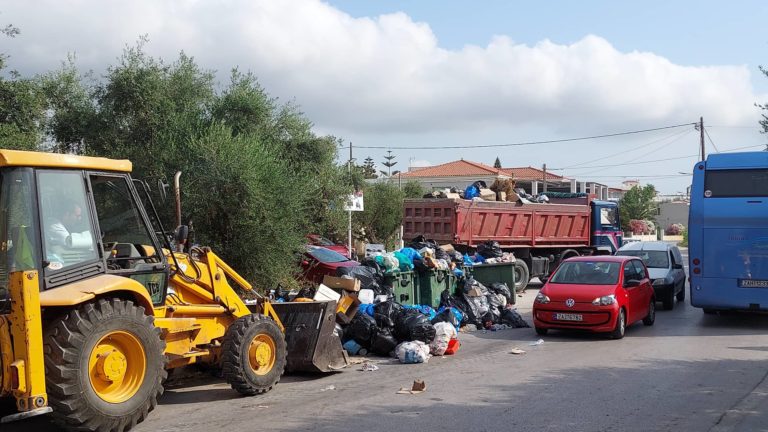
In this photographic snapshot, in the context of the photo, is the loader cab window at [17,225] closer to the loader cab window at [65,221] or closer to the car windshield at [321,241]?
the loader cab window at [65,221]

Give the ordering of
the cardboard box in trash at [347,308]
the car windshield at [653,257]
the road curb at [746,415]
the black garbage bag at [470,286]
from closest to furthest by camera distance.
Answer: the road curb at [746,415] < the cardboard box in trash at [347,308] < the black garbage bag at [470,286] < the car windshield at [653,257]

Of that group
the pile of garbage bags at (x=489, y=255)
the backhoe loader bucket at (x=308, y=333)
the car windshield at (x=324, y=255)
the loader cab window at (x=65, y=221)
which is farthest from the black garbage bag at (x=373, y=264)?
the loader cab window at (x=65, y=221)

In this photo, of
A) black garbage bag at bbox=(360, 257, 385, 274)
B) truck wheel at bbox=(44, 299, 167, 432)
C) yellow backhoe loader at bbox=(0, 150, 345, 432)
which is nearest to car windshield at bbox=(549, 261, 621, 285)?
black garbage bag at bbox=(360, 257, 385, 274)

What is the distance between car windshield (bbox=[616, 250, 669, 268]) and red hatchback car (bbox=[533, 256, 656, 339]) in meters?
3.54

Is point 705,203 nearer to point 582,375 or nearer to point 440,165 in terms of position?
point 582,375

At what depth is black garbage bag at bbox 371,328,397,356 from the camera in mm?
10273

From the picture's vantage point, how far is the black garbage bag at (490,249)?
1803 centimetres

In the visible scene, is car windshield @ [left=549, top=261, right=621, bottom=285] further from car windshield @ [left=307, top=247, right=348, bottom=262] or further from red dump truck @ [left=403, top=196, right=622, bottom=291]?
car windshield @ [left=307, top=247, right=348, bottom=262]

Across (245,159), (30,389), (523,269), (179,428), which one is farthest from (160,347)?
(523,269)

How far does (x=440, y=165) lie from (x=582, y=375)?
6562 cm

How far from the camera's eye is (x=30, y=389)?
5.27 m

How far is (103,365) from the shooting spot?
580cm

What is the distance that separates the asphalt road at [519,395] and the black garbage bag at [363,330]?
23.3 inches

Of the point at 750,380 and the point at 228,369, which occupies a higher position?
the point at 228,369
